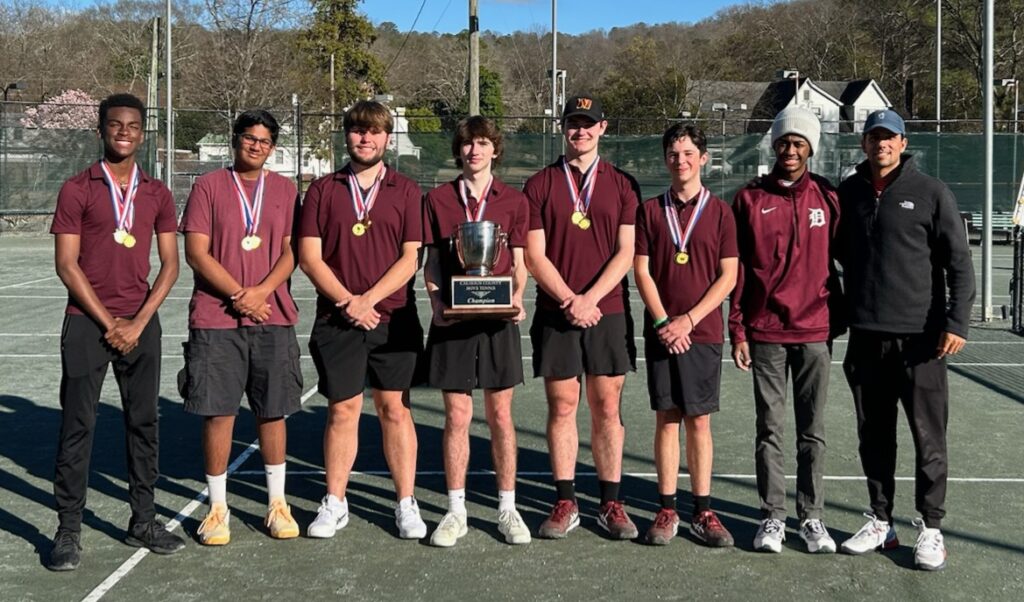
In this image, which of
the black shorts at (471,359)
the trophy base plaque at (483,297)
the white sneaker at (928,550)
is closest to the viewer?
the white sneaker at (928,550)

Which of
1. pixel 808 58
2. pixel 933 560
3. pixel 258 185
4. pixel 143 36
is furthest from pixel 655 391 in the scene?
pixel 808 58

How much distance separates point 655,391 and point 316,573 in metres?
1.72

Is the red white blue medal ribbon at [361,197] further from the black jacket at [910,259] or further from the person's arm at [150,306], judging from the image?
the black jacket at [910,259]

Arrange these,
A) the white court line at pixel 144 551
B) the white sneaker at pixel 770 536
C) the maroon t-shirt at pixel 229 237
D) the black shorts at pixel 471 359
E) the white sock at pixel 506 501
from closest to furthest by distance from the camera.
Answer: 1. the white court line at pixel 144 551
2. the white sneaker at pixel 770 536
3. the maroon t-shirt at pixel 229 237
4. the black shorts at pixel 471 359
5. the white sock at pixel 506 501

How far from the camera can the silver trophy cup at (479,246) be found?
5141mm

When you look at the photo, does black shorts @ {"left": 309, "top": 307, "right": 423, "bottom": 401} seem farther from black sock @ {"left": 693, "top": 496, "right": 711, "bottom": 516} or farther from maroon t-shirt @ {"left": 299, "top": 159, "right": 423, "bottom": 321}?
black sock @ {"left": 693, "top": 496, "right": 711, "bottom": 516}

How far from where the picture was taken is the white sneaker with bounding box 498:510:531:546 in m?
5.43

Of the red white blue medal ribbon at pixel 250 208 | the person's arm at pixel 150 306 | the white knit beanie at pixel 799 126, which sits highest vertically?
the white knit beanie at pixel 799 126

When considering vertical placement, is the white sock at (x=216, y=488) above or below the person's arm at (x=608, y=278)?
below

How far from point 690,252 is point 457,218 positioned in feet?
3.53

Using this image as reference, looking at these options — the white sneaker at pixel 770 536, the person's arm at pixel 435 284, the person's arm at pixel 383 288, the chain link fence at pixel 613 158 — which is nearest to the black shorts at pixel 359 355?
the person's arm at pixel 383 288

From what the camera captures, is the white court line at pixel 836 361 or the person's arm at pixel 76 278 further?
the white court line at pixel 836 361

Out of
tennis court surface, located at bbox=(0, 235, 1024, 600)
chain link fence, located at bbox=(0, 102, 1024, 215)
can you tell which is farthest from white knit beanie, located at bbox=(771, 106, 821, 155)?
chain link fence, located at bbox=(0, 102, 1024, 215)

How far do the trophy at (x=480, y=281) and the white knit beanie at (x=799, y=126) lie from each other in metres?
1.33
